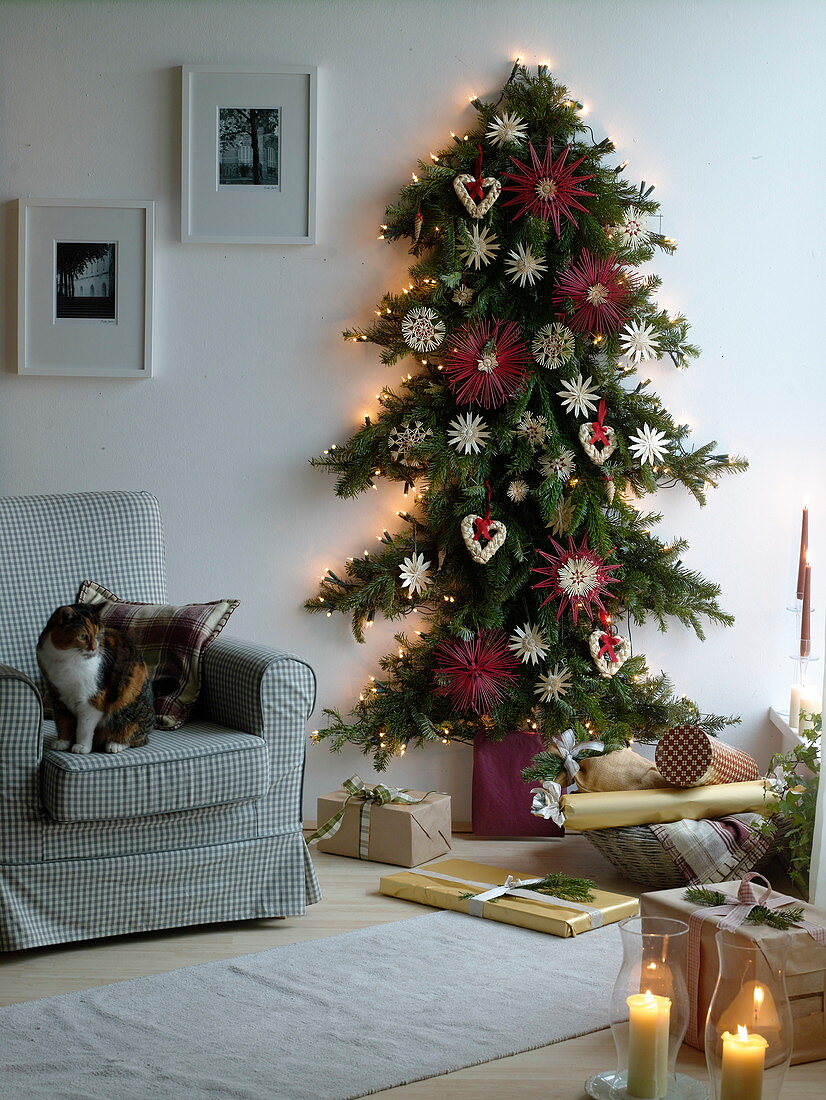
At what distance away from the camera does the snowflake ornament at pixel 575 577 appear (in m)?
3.27

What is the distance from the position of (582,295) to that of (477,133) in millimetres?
548

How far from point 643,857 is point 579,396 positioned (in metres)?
1.25

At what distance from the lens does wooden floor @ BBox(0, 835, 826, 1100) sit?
1.92 m

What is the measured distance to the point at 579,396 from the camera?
3.26 metres

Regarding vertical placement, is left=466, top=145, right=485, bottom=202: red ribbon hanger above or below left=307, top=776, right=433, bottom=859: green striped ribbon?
above

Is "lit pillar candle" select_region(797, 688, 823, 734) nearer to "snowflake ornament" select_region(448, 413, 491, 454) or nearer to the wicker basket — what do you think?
the wicker basket

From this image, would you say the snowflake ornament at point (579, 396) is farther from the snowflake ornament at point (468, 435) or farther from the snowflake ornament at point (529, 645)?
the snowflake ornament at point (529, 645)

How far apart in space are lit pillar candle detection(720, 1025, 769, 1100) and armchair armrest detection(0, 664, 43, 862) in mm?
1451

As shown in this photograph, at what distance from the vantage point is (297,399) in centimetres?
341

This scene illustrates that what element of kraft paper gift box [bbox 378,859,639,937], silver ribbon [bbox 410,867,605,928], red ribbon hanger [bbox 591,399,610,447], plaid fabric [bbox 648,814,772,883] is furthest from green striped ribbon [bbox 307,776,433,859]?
red ribbon hanger [bbox 591,399,610,447]

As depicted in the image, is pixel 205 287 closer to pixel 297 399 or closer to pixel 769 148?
pixel 297 399

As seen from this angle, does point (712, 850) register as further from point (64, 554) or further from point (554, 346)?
point (64, 554)

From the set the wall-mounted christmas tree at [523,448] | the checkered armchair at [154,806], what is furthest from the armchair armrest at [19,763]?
the wall-mounted christmas tree at [523,448]

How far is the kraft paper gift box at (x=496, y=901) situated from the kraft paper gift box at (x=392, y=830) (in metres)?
0.09
